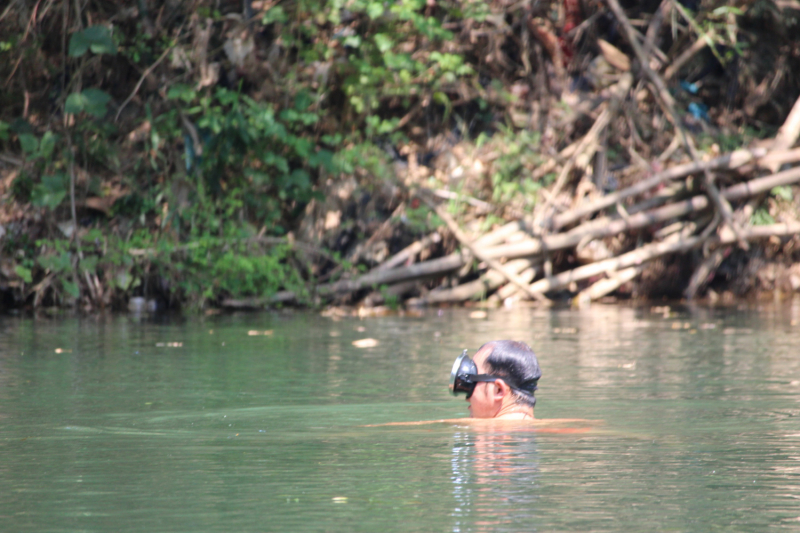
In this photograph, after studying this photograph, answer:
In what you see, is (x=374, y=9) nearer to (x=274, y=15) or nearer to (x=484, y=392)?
(x=274, y=15)

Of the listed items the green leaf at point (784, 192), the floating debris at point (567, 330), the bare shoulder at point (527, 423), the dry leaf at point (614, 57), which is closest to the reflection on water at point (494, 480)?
the bare shoulder at point (527, 423)

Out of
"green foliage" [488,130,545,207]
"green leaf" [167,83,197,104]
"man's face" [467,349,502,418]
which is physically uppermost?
"green leaf" [167,83,197,104]

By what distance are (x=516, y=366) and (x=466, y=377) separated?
0.64 ft

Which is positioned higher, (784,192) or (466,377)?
(784,192)

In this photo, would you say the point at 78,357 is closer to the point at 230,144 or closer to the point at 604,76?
the point at 230,144

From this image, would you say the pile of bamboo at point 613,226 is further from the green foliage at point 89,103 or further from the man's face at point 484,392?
the man's face at point 484,392

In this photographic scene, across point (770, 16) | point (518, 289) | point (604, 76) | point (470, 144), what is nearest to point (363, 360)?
point (518, 289)

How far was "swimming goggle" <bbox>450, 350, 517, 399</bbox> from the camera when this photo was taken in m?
4.35

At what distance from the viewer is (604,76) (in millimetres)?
12797

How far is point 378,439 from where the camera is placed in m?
4.16

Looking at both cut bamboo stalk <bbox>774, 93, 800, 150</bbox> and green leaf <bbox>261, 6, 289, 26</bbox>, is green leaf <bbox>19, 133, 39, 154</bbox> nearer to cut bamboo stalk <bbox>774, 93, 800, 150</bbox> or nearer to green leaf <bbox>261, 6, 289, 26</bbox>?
green leaf <bbox>261, 6, 289, 26</bbox>

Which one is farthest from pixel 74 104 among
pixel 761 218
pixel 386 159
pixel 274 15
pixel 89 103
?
pixel 761 218

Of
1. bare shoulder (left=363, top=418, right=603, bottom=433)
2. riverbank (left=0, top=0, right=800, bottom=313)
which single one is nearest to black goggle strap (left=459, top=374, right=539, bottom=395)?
bare shoulder (left=363, top=418, right=603, bottom=433)

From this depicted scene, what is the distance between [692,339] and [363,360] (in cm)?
247
